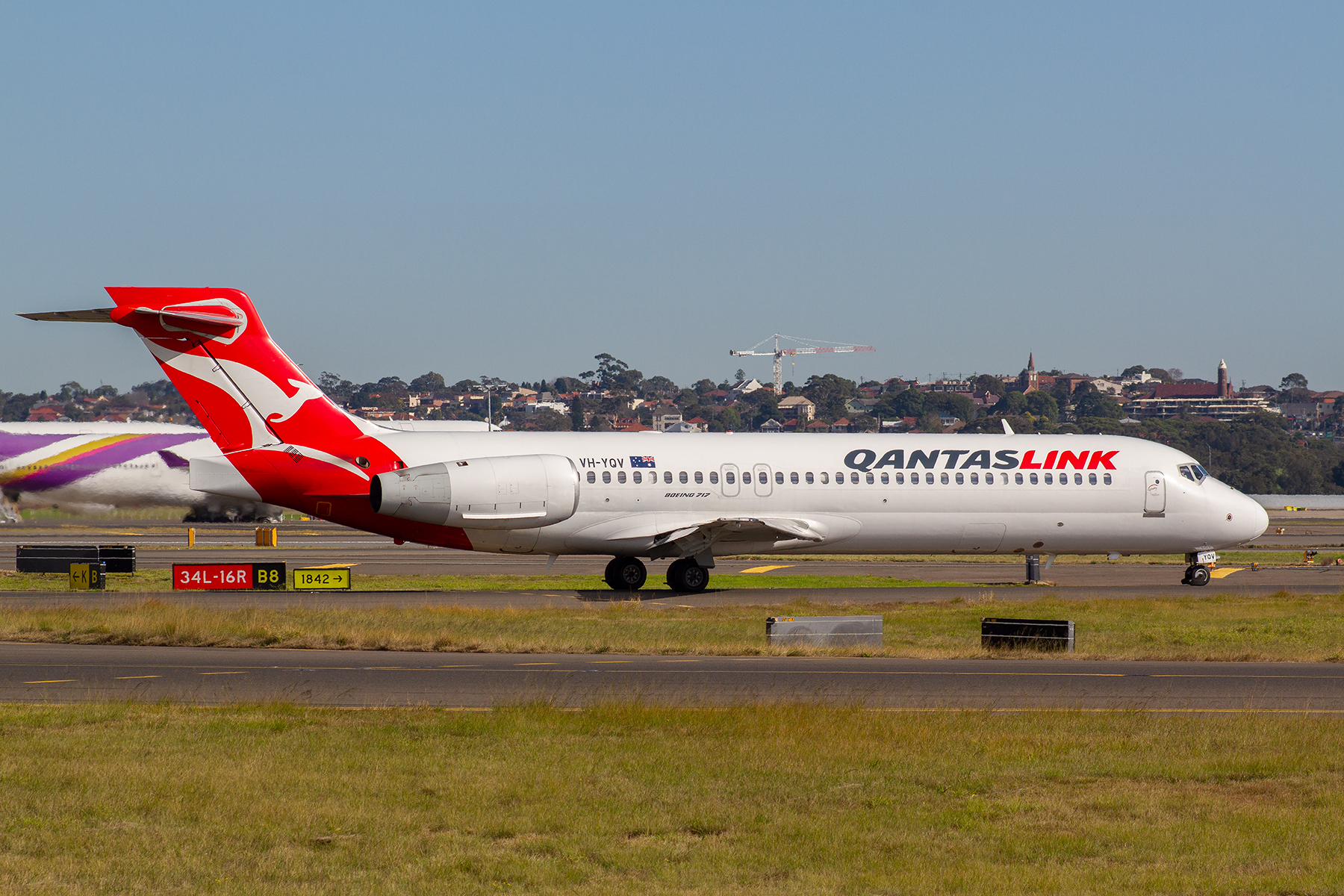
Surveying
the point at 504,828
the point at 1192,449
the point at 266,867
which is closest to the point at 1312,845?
the point at 504,828

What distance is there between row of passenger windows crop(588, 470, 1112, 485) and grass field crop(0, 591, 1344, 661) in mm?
4098

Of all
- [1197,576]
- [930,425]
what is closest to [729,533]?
[1197,576]

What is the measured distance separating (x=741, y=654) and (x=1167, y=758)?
31.7ft

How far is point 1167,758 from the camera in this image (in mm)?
12453

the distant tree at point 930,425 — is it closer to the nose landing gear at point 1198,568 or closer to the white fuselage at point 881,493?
the nose landing gear at point 1198,568

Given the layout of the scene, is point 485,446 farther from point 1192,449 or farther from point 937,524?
point 1192,449

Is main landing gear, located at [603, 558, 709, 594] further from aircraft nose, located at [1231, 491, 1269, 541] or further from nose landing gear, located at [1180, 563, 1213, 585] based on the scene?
aircraft nose, located at [1231, 491, 1269, 541]

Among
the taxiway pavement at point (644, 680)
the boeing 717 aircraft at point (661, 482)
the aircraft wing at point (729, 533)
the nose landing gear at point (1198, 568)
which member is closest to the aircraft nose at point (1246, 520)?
the boeing 717 aircraft at point (661, 482)

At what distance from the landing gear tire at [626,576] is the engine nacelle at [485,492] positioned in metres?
2.28

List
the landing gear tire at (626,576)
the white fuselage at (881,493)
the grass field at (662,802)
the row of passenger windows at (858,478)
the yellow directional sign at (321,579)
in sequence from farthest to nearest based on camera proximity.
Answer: the yellow directional sign at (321,579)
the landing gear tire at (626,576)
the row of passenger windows at (858,478)
the white fuselage at (881,493)
the grass field at (662,802)

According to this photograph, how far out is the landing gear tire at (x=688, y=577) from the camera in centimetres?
3316

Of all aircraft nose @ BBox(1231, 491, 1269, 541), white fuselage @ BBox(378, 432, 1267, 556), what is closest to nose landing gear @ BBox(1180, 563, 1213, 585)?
white fuselage @ BBox(378, 432, 1267, 556)

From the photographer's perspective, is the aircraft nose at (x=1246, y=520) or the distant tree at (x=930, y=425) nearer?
the aircraft nose at (x=1246, y=520)

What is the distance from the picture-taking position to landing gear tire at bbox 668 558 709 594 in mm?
33156
